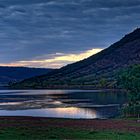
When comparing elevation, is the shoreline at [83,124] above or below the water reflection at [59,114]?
below

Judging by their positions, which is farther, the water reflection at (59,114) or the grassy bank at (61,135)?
the water reflection at (59,114)

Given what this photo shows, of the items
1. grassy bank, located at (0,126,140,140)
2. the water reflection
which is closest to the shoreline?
grassy bank, located at (0,126,140,140)

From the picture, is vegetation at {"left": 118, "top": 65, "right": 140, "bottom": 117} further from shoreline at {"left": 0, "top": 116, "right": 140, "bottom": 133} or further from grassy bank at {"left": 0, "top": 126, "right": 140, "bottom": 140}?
grassy bank at {"left": 0, "top": 126, "right": 140, "bottom": 140}

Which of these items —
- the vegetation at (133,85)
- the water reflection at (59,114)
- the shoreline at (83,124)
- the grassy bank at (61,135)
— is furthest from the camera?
the vegetation at (133,85)

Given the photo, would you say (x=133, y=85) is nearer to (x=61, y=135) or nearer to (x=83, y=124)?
(x=83, y=124)

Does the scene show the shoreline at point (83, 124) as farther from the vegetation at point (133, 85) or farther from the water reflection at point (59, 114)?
the vegetation at point (133, 85)

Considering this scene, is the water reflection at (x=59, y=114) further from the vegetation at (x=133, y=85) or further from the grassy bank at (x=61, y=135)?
the grassy bank at (x=61, y=135)

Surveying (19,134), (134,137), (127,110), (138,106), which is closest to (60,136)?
(19,134)

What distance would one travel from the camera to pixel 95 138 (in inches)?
1726

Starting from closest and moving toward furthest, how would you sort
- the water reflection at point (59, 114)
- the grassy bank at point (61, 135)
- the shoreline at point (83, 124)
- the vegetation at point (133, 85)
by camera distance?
the grassy bank at point (61, 135)
the shoreline at point (83, 124)
the water reflection at point (59, 114)
the vegetation at point (133, 85)

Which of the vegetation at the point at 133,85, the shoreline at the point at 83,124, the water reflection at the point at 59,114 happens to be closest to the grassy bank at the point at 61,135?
the shoreline at the point at 83,124

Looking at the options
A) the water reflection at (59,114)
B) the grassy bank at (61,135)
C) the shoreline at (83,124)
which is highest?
the water reflection at (59,114)

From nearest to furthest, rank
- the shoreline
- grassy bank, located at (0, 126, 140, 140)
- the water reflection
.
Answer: grassy bank, located at (0, 126, 140, 140) → the shoreline → the water reflection

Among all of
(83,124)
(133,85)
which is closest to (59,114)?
(133,85)
